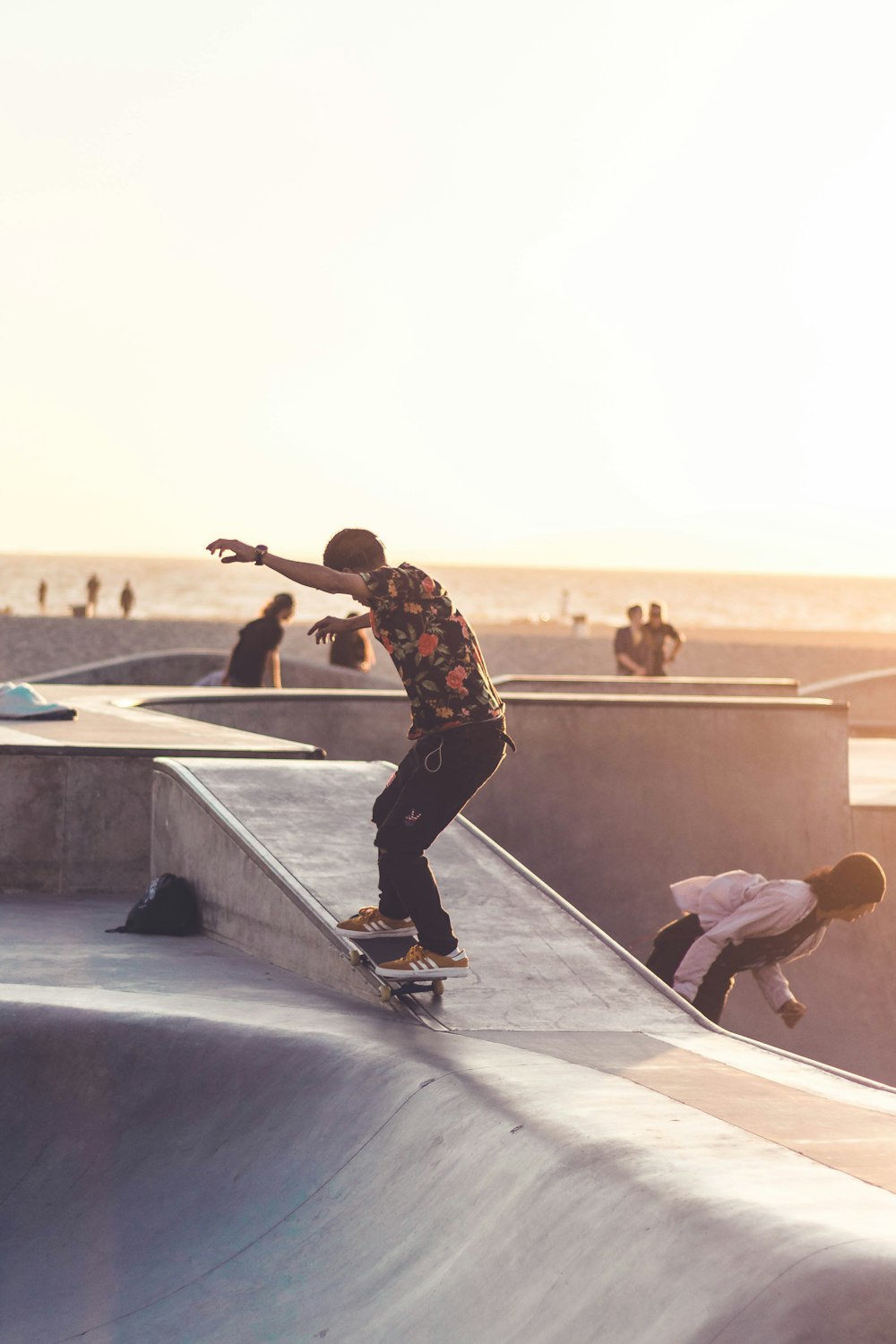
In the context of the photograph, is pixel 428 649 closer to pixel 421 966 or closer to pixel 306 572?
pixel 306 572

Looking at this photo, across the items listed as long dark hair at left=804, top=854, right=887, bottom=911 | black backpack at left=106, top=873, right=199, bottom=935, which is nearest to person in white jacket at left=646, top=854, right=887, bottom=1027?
long dark hair at left=804, top=854, right=887, bottom=911

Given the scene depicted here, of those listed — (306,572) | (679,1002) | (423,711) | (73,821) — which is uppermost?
(306,572)

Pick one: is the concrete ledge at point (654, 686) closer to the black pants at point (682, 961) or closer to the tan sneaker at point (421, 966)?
the black pants at point (682, 961)

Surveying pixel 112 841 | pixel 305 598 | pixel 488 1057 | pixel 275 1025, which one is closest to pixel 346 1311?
pixel 488 1057

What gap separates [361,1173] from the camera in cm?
426

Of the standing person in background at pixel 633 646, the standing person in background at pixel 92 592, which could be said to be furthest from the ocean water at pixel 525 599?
the standing person in background at pixel 633 646

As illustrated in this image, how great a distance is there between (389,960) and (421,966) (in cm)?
19

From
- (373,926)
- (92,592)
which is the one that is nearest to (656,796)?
(373,926)

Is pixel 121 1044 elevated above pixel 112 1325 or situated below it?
above

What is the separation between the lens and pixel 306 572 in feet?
15.7

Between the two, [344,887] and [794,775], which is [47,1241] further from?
[794,775]

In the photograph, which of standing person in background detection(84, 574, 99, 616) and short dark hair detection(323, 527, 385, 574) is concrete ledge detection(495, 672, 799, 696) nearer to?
short dark hair detection(323, 527, 385, 574)

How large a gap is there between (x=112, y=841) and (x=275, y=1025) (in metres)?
3.31

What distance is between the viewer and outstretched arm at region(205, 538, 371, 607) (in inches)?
187
